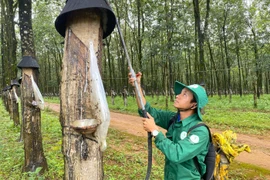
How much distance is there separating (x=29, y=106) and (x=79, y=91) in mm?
3546

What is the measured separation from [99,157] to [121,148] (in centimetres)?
498

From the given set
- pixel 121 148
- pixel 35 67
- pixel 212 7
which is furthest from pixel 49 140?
pixel 212 7

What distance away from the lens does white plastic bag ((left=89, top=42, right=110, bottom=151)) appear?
4.71ft

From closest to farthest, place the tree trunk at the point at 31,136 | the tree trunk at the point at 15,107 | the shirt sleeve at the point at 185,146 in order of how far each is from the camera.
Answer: the shirt sleeve at the point at 185,146 → the tree trunk at the point at 31,136 → the tree trunk at the point at 15,107

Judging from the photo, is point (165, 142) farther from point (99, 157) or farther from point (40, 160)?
point (40, 160)

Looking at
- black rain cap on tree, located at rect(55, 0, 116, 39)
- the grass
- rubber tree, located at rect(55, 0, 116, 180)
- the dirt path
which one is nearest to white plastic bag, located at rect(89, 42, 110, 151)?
rubber tree, located at rect(55, 0, 116, 180)

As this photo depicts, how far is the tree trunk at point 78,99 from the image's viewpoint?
1.46 m

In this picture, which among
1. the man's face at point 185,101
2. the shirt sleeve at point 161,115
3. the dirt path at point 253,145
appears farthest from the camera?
the dirt path at point 253,145

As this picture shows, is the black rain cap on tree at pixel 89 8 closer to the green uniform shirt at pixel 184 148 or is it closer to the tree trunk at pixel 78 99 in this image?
the tree trunk at pixel 78 99

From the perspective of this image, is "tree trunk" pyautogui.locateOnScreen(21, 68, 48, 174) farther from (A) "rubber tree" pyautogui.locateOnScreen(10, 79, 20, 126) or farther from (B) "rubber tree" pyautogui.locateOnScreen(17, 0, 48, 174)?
(A) "rubber tree" pyautogui.locateOnScreen(10, 79, 20, 126)

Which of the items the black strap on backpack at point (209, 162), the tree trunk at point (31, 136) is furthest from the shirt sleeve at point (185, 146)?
the tree trunk at point (31, 136)

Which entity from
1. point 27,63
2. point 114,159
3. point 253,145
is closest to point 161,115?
point 114,159

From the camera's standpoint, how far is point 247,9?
17.8m

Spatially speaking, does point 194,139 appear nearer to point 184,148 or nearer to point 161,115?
point 184,148
